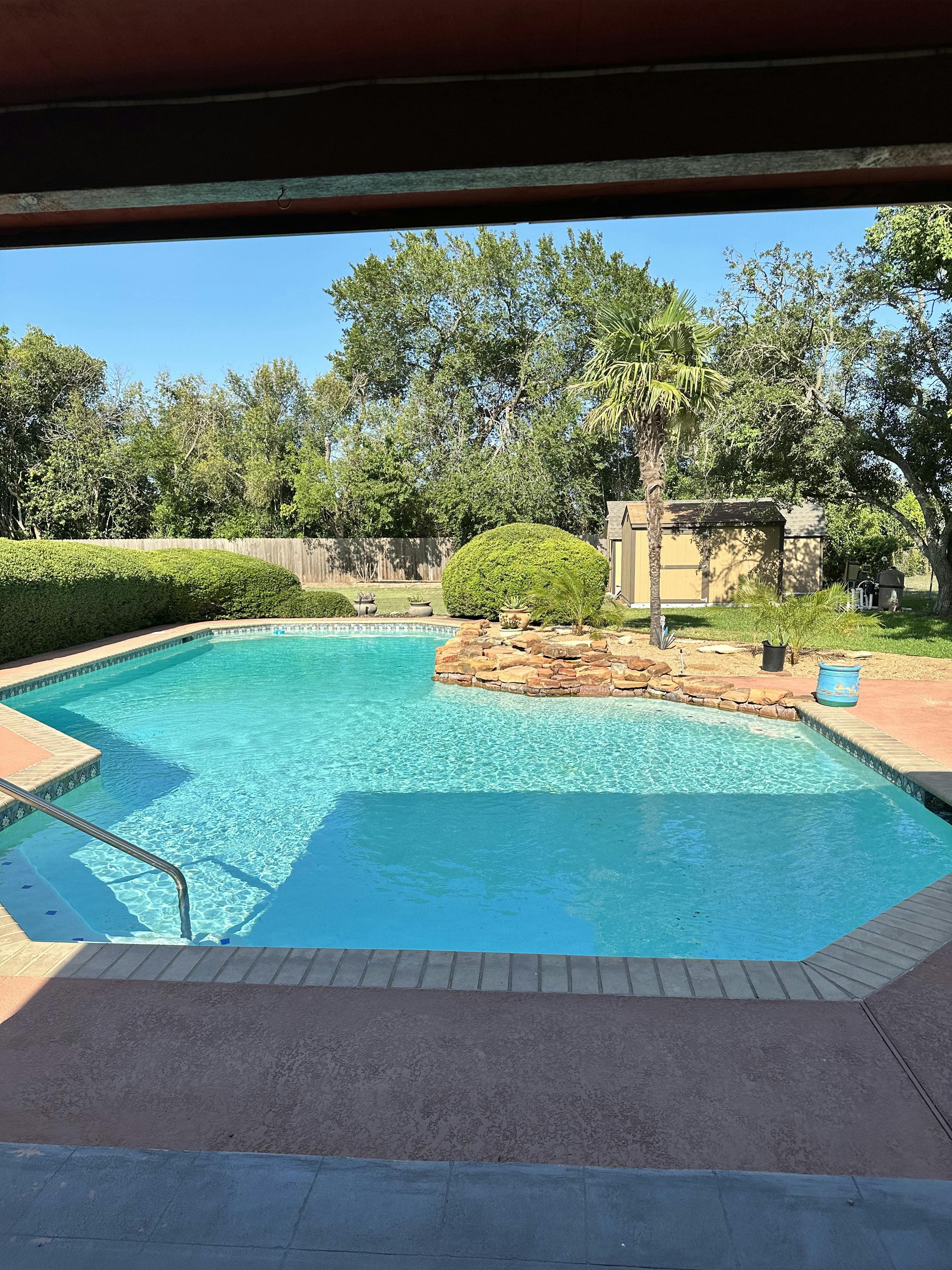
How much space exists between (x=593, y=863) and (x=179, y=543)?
1016 inches

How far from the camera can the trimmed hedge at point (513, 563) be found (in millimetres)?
16625

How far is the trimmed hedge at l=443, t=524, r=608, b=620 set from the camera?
54.5 feet

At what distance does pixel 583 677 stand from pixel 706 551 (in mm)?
13344

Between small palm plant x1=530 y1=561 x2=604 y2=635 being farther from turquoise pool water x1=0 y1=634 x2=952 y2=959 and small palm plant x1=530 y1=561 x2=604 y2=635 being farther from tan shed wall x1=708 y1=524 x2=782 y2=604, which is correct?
tan shed wall x1=708 y1=524 x2=782 y2=604

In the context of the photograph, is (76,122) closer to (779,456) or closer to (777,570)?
(779,456)

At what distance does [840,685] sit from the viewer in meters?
9.41

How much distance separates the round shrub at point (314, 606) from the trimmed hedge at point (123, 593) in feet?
0.07

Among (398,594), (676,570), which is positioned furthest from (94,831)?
(398,594)

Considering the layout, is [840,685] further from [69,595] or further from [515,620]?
[69,595]

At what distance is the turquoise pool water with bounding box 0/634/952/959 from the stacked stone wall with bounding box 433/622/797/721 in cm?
32

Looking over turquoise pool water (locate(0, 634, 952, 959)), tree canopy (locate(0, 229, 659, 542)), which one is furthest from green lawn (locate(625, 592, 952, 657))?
tree canopy (locate(0, 229, 659, 542))

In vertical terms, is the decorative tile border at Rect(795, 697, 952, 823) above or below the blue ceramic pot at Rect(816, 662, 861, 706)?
below

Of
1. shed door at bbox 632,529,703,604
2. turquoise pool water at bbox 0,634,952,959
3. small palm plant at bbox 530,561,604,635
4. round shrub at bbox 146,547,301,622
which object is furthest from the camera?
shed door at bbox 632,529,703,604

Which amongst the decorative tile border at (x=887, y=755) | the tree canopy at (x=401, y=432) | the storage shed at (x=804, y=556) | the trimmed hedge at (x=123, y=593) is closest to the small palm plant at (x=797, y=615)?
the decorative tile border at (x=887, y=755)
